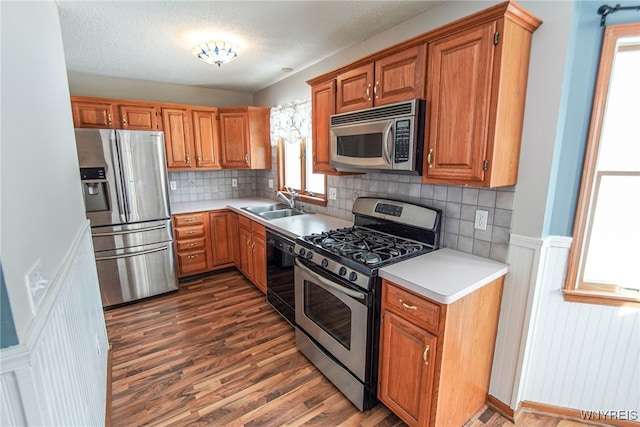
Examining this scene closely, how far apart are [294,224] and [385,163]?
1170 millimetres

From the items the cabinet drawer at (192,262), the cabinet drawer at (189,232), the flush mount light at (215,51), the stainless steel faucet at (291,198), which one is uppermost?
the flush mount light at (215,51)

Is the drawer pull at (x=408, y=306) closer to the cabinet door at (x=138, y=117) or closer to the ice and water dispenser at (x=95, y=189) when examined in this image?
the ice and water dispenser at (x=95, y=189)

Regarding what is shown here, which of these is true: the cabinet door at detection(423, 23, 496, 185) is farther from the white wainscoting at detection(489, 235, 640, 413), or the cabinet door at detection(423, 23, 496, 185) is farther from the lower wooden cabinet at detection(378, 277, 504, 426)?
the lower wooden cabinet at detection(378, 277, 504, 426)

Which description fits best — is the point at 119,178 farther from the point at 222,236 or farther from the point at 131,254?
the point at 222,236

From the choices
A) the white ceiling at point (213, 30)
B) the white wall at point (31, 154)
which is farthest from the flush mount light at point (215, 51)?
the white wall at point (31, 154)

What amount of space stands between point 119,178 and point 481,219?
319 centimetres

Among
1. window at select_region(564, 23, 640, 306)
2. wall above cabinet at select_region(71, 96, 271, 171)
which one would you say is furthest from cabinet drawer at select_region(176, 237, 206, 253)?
window at select_region(564, 23, 640, 306)

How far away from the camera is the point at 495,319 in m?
1.73

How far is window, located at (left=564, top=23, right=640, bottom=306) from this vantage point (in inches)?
56.7

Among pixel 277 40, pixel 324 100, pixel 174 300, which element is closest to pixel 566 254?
pixel 324 100

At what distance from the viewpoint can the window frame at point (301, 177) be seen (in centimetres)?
324

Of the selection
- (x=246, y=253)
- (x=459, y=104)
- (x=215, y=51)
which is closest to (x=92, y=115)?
(x=215, y=51)

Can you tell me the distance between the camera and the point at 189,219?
351 centimetres

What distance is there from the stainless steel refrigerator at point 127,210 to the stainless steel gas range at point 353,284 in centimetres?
184
